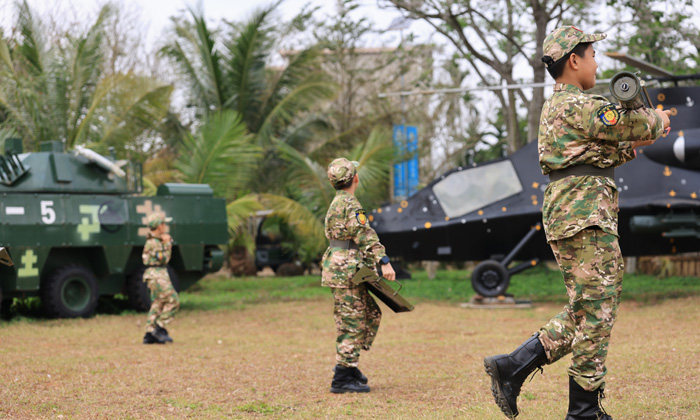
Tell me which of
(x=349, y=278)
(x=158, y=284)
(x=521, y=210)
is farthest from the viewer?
(x=521, y=210)

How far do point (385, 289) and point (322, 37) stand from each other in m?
17.5

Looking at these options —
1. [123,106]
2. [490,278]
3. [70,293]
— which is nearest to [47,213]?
[70,293]

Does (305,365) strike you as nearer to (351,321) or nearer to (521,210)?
(351,321)

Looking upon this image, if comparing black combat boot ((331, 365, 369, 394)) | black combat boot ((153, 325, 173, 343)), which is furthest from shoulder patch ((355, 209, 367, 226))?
black combat boot ((153, 325, 173, 343))

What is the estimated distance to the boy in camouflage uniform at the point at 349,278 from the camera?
568cm

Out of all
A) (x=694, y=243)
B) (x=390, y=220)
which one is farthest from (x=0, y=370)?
(x=694, y=243)

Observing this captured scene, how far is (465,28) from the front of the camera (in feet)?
58.7

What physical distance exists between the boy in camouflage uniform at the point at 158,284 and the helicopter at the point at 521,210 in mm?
4388

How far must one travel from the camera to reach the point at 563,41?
160 inches

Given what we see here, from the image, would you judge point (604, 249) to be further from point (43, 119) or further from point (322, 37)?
point (322, 37)

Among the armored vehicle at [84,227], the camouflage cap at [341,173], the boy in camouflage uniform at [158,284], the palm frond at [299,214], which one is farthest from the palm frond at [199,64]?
the camouflage cap at [341,173]

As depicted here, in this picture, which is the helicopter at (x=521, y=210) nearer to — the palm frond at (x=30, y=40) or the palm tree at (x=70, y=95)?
the palm tree at (x=70, y=95)

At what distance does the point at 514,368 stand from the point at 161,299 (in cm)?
556

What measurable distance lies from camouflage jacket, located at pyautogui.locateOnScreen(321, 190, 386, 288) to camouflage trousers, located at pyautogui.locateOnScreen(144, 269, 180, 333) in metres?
3.60
